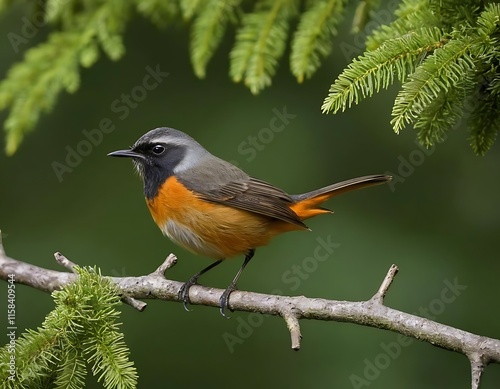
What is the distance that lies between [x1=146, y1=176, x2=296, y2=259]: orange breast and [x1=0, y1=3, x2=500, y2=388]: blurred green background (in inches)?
51.1

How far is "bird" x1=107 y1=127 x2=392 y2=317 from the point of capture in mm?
4812

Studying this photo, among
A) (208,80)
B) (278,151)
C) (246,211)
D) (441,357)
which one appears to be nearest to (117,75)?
(208,80)

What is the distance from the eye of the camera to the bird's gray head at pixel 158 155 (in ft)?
16.6

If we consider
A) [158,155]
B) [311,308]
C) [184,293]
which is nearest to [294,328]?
[311,308]

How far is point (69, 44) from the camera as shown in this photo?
4.90 metres

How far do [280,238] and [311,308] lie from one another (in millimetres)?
3189


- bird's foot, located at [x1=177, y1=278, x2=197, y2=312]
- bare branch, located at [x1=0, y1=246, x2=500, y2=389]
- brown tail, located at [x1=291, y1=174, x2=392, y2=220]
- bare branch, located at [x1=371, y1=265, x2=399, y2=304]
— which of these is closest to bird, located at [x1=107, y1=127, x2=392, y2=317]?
brown tail, located at [x1=291, y1=174, x2=392, y2=220]

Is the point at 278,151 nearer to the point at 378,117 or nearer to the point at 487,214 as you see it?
the point at 378,117

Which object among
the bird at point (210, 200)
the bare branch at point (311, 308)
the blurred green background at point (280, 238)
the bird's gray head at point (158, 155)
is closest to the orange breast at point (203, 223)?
the bird at point (210, 200)

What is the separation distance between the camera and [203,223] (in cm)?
480

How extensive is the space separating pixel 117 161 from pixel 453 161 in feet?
10.4

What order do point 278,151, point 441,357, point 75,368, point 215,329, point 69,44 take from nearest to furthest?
1. point 75,368
2. point 69,44
3. point 441,357
4. point 215,329
5. point 278,151

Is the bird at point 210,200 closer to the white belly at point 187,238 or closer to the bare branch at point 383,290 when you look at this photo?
the white belly at point 187,238

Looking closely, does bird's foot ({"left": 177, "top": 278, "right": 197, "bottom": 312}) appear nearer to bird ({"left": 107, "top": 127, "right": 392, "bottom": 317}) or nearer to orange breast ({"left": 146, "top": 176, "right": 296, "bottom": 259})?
bird ({"left": 107, "top": 127, "right": 392, "bottom": 317})
